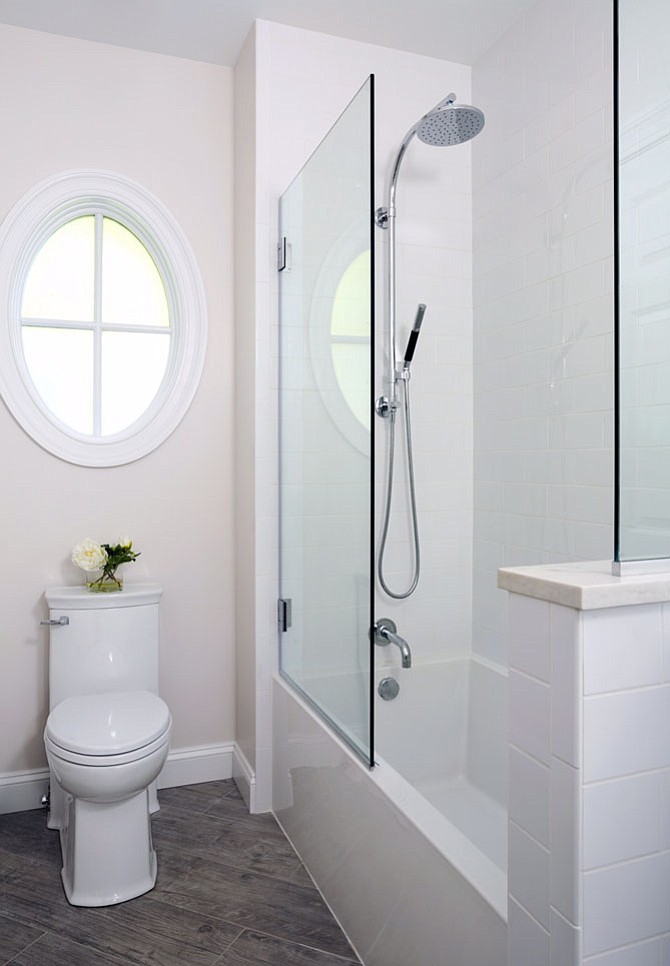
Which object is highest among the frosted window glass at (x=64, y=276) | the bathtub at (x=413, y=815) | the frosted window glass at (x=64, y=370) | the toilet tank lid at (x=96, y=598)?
the frosted window glass at (x=64, y=276)

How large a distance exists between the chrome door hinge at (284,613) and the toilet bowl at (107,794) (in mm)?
494

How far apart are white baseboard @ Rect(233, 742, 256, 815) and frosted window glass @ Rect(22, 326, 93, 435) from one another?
1.33m

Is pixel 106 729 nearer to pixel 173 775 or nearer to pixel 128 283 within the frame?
pixel 173 775

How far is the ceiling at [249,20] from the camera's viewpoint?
235 centimetres

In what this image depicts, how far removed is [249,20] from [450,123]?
2.76ft

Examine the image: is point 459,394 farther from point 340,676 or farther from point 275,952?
point 275,952

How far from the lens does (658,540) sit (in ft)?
3.80

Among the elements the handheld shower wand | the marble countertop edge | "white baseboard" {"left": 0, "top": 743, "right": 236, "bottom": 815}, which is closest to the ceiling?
the handheld shower wand

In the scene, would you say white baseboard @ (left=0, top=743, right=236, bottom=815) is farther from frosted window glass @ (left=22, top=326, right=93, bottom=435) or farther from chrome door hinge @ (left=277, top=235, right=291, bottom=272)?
chrome door hinge @ (left=277, top=235, right=291, bottom=272)

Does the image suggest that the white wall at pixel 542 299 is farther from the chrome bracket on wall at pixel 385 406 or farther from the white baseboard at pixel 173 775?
the white baseboard at pixel 173 775

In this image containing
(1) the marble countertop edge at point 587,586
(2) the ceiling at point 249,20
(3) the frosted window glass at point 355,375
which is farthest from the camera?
(2) the ceiling at point 249,20

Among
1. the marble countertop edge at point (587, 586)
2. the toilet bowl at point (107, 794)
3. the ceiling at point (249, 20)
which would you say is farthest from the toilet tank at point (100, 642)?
the ceiling at point (249, 20)

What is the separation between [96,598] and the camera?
95.0 inches

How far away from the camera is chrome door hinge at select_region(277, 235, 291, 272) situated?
237 cm
